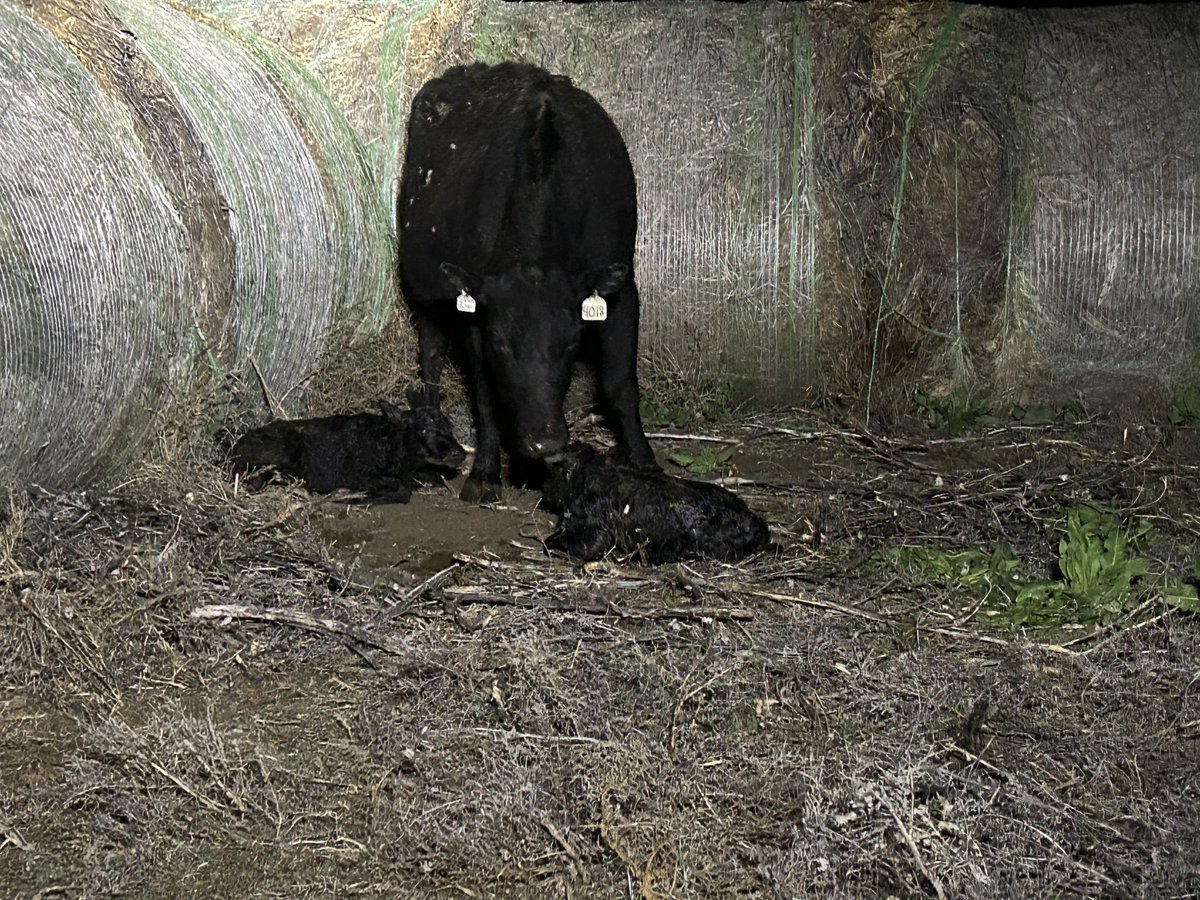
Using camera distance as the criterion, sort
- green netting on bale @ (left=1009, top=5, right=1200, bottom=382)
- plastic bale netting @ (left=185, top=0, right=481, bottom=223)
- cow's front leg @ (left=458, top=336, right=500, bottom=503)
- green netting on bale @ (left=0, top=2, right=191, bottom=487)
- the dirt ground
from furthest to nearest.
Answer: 1. plastic bale netting @ (left=185, top=0, right=481, bottom=223)
2. green netting on bale @ (left=1009, top=5, right=1200, bottom=382)
3. cow's front leg @ (left=458, top=336, right=500, bottom=503)
4. green netting on bale @ (left=0, top=2, right=191, bottom=487)
5. the dirt ground

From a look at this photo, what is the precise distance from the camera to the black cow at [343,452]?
22.9 ft

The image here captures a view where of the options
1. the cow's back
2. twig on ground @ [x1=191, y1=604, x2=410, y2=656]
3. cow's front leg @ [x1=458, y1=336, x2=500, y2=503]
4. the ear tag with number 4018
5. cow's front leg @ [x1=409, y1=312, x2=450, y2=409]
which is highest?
the cow's back

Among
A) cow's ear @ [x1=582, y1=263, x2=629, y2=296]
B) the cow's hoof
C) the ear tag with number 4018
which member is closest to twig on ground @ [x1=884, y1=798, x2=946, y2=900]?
the ear tag with number 4018

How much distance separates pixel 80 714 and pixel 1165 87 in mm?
7175

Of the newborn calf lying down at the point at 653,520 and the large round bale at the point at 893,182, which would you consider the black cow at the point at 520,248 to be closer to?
the newborn calf lying down at the point at 653,520

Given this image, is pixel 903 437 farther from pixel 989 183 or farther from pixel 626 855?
pixel 626 855

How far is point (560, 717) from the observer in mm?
4301

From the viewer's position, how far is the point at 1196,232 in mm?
8648

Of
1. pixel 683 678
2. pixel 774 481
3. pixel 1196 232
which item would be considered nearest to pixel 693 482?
pixel 774 481

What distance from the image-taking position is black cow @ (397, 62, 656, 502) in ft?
22.3

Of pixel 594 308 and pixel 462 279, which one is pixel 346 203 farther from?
pixel 594 308

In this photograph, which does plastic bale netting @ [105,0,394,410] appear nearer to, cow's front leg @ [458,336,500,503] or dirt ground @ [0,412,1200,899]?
cow's front leg @ [458,336,500,503]

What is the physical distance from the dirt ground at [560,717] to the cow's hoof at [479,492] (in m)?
0.96

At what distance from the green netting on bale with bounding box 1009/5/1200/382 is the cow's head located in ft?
10.6
